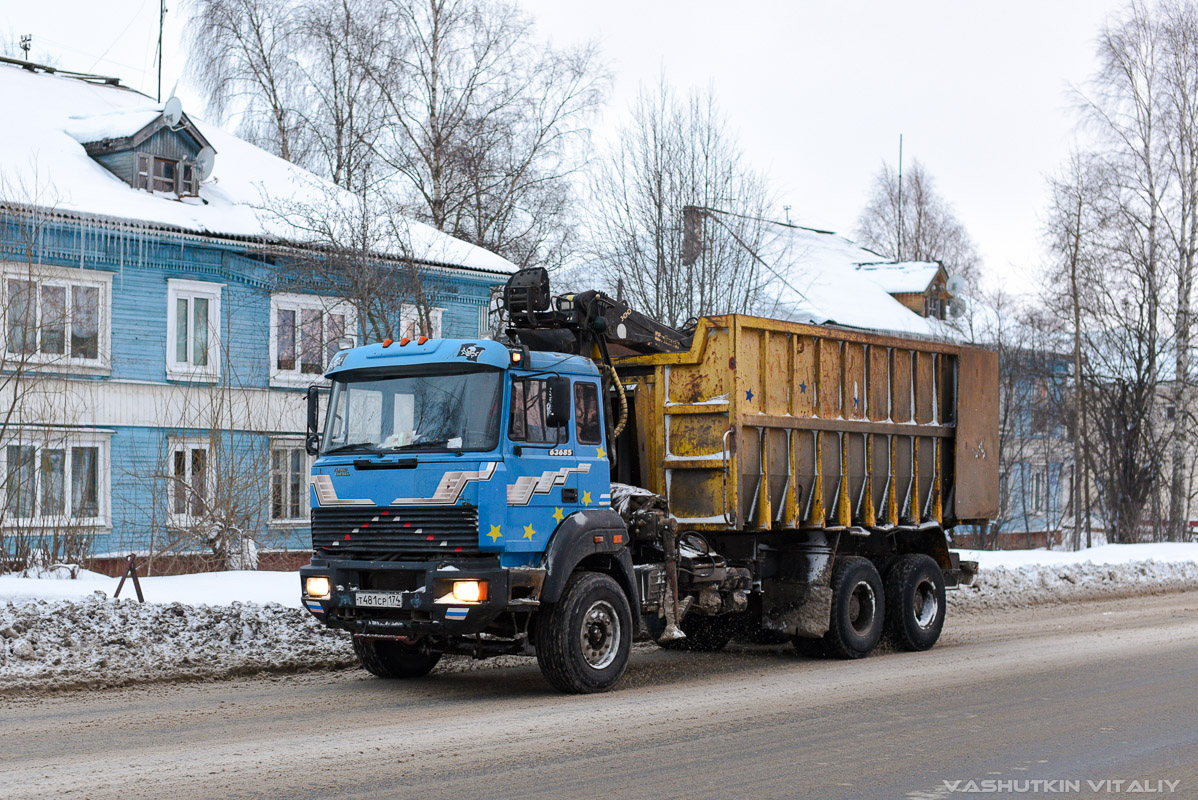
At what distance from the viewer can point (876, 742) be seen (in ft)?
26.9

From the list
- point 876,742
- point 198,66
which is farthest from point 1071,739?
point 198,66

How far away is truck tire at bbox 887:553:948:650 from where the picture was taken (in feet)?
44.3

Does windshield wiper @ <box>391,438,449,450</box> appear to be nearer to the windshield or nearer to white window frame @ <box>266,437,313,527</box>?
the windshield

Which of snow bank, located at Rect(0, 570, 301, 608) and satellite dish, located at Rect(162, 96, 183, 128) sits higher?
satellite dish, located at Rect(162, 96, 183, 128)

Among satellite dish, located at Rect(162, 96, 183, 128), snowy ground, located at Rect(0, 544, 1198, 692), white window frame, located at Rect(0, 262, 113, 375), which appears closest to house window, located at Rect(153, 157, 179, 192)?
satellite dish, located at Rect(162, 96, 183, 128)

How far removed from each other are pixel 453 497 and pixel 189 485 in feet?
37.2

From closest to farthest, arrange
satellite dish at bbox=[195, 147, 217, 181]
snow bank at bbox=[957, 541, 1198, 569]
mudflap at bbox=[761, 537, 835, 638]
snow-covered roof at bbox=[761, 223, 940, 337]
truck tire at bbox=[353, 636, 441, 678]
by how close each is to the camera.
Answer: truck tire at bbox=[353, 636, 441, 678] → mudflap at bbox=[761, 537, 835, 638] → snow bank at bbox=[957, 541, 1198, 569] → satellite dish at bbox=[195, 147, 217, 181] → snow-covered roof at bbox=[761, 223, 940, 337]

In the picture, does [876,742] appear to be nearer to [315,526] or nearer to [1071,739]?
[1071,739]

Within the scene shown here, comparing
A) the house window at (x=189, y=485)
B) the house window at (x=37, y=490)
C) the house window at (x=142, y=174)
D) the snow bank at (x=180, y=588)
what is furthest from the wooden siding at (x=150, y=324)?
the snow bank at (x=180, y=588)

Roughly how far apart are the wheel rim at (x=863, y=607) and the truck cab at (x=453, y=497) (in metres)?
3.50

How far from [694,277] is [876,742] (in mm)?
18761

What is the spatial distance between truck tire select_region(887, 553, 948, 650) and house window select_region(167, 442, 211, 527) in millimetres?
10729

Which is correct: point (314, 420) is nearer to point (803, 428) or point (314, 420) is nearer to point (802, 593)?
point (803, 428)

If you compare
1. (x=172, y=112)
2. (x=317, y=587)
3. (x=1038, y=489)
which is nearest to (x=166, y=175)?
(x=172, y=112)
